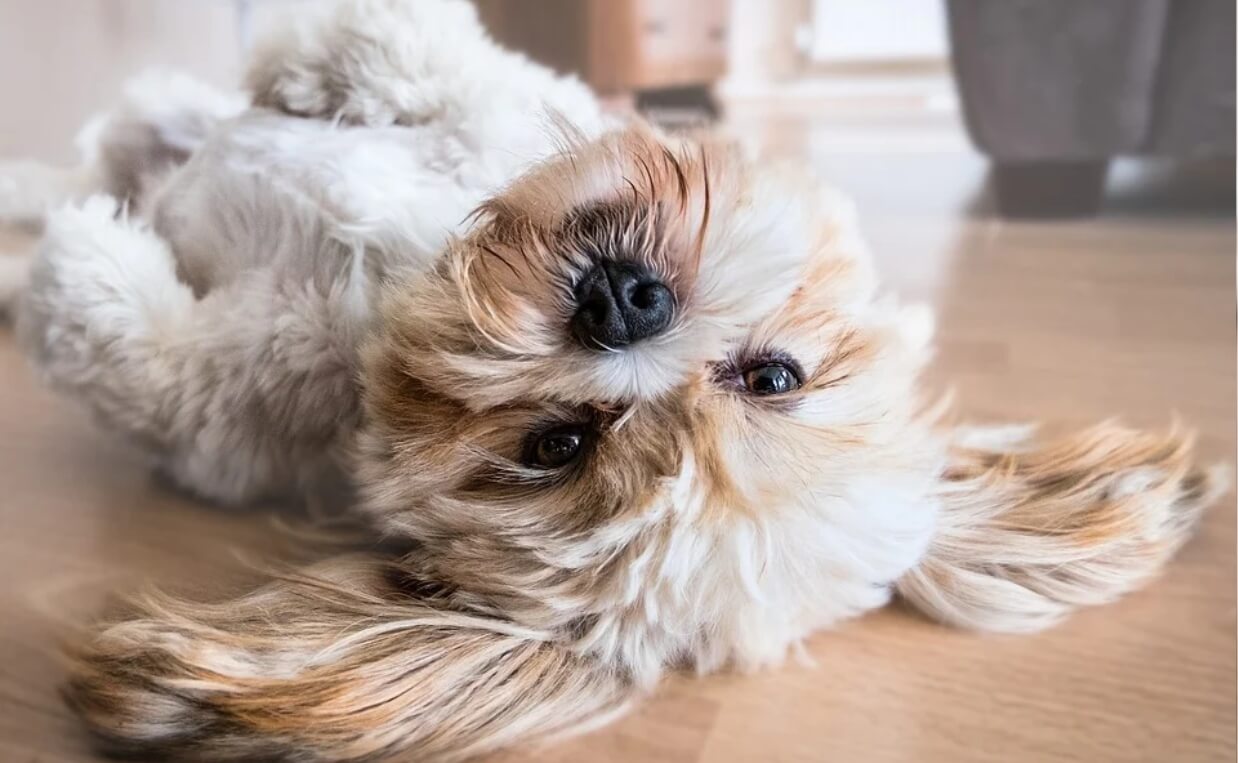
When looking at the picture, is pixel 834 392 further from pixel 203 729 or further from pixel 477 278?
pixel 203 729

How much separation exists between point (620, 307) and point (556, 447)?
0.14 metres

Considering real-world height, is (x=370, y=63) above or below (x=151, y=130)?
above

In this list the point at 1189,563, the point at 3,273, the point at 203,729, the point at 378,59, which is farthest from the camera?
the point at 3,273

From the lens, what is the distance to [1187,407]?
5.32ft

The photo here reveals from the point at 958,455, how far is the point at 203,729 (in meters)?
0.78

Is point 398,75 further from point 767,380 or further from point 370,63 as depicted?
point 767,380

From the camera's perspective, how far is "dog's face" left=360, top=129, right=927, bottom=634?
0.86 metres

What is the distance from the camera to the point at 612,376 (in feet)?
2.81

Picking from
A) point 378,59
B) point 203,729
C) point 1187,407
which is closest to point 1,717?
point 203,729

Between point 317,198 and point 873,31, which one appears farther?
point 873,31

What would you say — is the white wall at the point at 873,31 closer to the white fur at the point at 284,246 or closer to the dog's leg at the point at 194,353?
the white fur at the point at 284,246

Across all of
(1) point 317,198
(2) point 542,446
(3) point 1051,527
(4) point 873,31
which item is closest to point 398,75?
(1) point 317,198

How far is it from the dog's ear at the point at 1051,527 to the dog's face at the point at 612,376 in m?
0.18

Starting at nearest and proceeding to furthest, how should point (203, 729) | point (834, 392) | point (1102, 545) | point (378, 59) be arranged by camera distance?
1. point (203, 729)
2. point (834, 392)
3. point (1102, 545)
4. point (378, 59)
